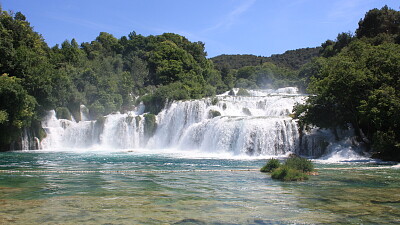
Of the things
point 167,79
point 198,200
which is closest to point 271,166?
point 198,200

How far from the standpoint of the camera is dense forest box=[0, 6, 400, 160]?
24.6 meters

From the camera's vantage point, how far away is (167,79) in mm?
59750

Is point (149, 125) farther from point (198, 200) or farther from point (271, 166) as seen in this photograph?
point (198, 200)

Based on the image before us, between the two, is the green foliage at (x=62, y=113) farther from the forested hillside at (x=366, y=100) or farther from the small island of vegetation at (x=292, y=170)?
the small island of vegetation at (x=292, y=170)

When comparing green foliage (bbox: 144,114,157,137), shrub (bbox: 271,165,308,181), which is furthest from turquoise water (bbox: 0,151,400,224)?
green foliage (bbox: 144,114,157,137)

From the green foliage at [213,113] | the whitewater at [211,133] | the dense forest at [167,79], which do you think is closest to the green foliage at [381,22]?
the dense forest at [167,79]

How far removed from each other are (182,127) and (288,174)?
26296 mm

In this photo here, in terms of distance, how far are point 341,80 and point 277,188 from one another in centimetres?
1502

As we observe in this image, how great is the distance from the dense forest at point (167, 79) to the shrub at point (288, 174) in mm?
9998

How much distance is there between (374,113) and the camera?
22.6 metres

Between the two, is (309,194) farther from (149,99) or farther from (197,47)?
(197,47)

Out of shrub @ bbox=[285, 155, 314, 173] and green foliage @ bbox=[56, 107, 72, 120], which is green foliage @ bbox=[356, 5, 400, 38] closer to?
green foliage @ bbox=[56, 107, 72, 120]

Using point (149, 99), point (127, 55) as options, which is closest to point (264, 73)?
point (127, 55)

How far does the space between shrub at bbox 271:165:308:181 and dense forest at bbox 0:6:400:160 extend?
394 inches
